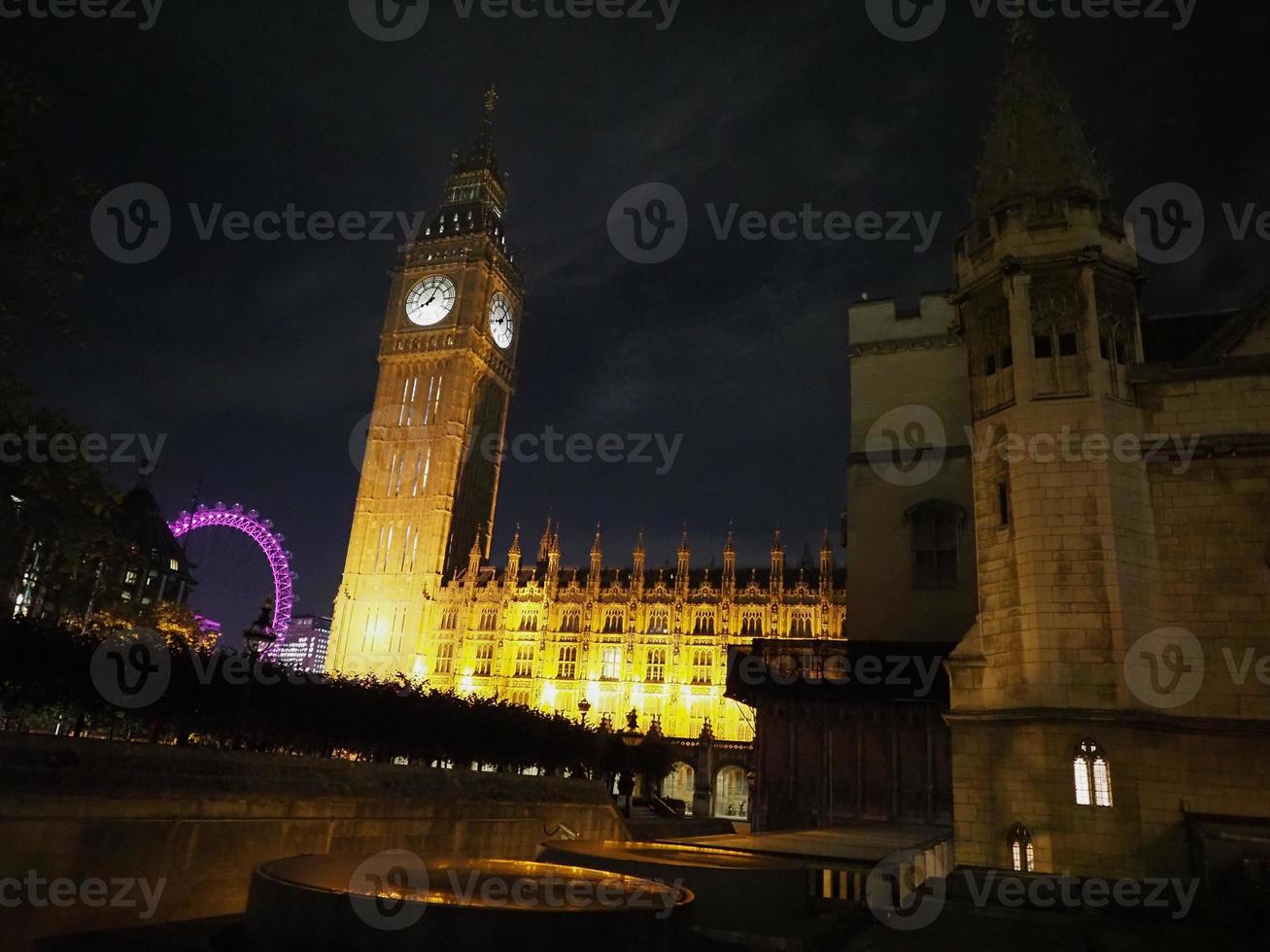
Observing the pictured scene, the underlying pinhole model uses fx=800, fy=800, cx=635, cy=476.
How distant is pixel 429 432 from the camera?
85.4m

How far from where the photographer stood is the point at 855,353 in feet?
95.0

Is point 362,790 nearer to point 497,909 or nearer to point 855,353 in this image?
point 497,909

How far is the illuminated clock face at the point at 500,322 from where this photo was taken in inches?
3605

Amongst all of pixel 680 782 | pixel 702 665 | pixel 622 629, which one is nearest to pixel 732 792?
pixel 680 782

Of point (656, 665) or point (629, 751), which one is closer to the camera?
point (629, 751)

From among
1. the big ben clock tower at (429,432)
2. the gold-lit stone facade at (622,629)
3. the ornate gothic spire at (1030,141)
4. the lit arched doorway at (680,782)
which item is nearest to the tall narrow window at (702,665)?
the gold-lit stone facade at (622,629)

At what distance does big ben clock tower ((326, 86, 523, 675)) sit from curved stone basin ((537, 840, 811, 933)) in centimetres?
7050

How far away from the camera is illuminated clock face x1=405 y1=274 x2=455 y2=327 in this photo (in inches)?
3521

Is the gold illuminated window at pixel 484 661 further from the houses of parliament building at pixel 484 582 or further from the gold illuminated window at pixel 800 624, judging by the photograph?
the gold illuminated window at pixel 800 624

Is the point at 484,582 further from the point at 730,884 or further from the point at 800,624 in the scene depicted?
the point at 730,884

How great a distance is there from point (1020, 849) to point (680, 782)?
5313 cm

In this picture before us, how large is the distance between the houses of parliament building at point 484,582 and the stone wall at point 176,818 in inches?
1920

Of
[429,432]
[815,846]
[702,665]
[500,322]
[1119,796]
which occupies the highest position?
[500,322]

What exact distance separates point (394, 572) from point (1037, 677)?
244 feet
